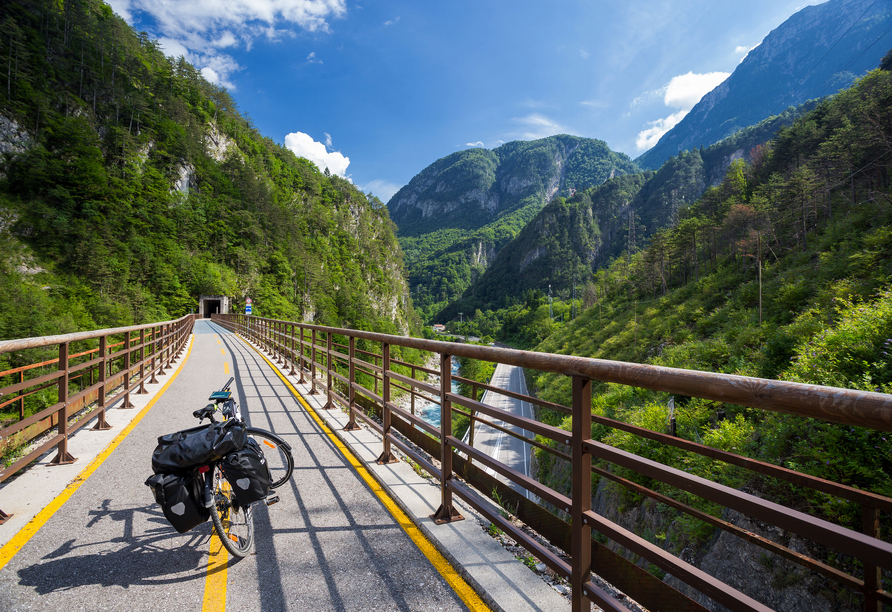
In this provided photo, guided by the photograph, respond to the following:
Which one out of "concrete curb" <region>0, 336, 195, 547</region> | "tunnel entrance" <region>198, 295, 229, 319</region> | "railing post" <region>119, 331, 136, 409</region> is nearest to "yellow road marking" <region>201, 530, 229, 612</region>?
"concrete curb" <region>0, 336, 195, 547</region>

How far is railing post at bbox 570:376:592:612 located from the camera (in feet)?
5.90

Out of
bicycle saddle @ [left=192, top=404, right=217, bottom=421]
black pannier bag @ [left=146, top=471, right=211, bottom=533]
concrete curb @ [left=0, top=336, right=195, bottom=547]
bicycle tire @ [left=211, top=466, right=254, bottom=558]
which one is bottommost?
concrete curb @ [left=0, top=336, right=195, bottom=547]

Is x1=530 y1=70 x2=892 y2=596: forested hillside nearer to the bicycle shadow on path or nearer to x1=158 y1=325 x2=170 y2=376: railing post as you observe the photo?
the bicycle shadow on path

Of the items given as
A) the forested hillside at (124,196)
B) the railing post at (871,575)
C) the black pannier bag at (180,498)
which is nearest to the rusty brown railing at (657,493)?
the railing post at (871,575)

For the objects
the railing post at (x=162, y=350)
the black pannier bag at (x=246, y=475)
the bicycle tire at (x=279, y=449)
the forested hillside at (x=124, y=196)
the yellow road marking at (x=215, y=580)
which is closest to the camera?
the yellow road marking at (x=215, y=580)

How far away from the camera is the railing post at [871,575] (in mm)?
1122

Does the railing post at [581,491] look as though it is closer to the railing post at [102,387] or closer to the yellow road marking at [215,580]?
the yellow road marking at [215,580]

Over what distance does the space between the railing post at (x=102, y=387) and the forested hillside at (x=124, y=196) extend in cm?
3823

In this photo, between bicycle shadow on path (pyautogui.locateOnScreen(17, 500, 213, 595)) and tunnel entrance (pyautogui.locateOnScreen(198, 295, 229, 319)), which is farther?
tunnel entrance (pyautogui.locateOnScreen(198, 295, 229, 319))

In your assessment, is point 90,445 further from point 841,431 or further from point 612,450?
point 841,431

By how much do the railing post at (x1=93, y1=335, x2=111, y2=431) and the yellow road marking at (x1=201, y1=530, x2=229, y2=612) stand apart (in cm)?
375

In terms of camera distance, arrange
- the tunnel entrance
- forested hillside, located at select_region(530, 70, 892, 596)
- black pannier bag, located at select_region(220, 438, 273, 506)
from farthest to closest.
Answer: the tunnel entrance, forested hillside, located at select_region(530, 70, 892, 596), black pannier bag, located at select_region(220, 438, 273, 506)

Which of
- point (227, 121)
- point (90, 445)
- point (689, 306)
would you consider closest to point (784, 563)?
point (90, 445)

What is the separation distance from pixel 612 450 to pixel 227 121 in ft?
362
